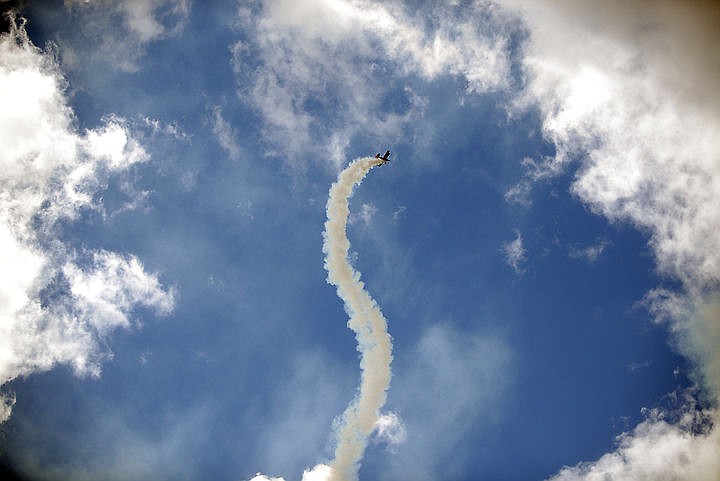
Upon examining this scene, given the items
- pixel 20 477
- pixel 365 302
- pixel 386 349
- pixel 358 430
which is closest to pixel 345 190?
pixel 365 302

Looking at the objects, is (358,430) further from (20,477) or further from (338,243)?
(20,477)

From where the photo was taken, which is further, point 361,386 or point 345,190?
point 345,190

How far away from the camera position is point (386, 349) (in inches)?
3044

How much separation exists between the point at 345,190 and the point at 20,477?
15028cm

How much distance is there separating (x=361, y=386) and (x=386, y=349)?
22.1 feet

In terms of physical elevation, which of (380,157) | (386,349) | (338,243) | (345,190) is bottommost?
(386,349)

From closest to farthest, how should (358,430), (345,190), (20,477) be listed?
(358,430)
(345,190)
(20,477)

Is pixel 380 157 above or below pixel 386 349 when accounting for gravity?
above

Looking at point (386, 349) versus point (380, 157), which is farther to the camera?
point (380, 157)

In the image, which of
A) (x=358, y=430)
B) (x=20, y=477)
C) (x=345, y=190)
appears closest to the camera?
(x=358, y=430)

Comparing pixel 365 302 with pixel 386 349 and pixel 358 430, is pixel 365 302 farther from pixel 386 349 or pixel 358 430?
pixel 358 430

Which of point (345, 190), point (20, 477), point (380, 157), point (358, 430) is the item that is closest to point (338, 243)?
point (345, 190)

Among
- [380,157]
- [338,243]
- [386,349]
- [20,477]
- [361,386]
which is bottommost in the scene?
[20,477]

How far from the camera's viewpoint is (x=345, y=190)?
3250 inches
